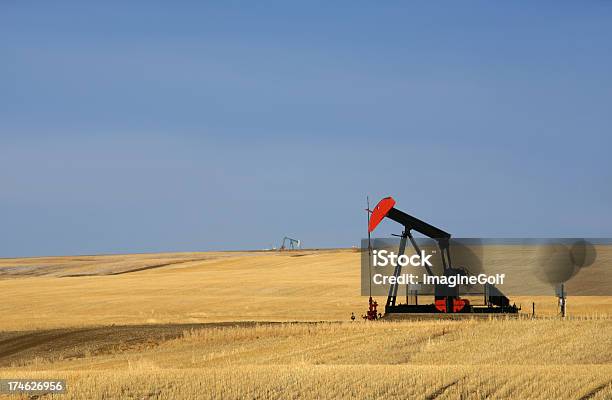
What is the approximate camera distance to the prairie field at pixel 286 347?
71.5 feet

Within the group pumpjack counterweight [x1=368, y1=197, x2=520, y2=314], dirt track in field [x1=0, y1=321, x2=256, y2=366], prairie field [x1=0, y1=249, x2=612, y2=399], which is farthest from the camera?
pumpjack counterweight [x1=368, y1=197, x2=520, y2=314]

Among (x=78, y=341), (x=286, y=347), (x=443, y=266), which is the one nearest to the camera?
(x=286, y=347)

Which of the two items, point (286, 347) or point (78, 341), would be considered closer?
point (286, 347)

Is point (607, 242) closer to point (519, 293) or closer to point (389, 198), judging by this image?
point (519, 293)

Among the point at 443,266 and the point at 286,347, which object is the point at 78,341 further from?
the point at 443,266

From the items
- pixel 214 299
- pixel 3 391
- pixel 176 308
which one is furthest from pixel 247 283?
pixel 3 391

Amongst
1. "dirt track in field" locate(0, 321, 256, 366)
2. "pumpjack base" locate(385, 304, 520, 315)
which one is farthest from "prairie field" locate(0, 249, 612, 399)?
"pumpjack base" locate(385, 304, 520, 315)

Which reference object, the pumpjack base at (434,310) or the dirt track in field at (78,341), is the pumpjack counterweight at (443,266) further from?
the dirt track in field at (78,341)

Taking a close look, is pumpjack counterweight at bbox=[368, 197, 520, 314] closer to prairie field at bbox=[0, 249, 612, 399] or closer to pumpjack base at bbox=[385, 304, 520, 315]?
pumpjack base at bbox=[385, 304, 520, 315]

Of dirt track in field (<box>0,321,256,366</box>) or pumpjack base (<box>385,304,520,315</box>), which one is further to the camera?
pumpjack base (<box>385,304,520,315</box>)

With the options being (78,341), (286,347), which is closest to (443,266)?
(286,347)

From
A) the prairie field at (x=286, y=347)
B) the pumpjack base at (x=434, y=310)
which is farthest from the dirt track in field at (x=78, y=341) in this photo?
the pumpjack base at (x=434, y=310)

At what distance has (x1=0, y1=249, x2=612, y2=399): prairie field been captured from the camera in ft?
71.5

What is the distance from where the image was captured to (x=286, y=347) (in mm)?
31125
